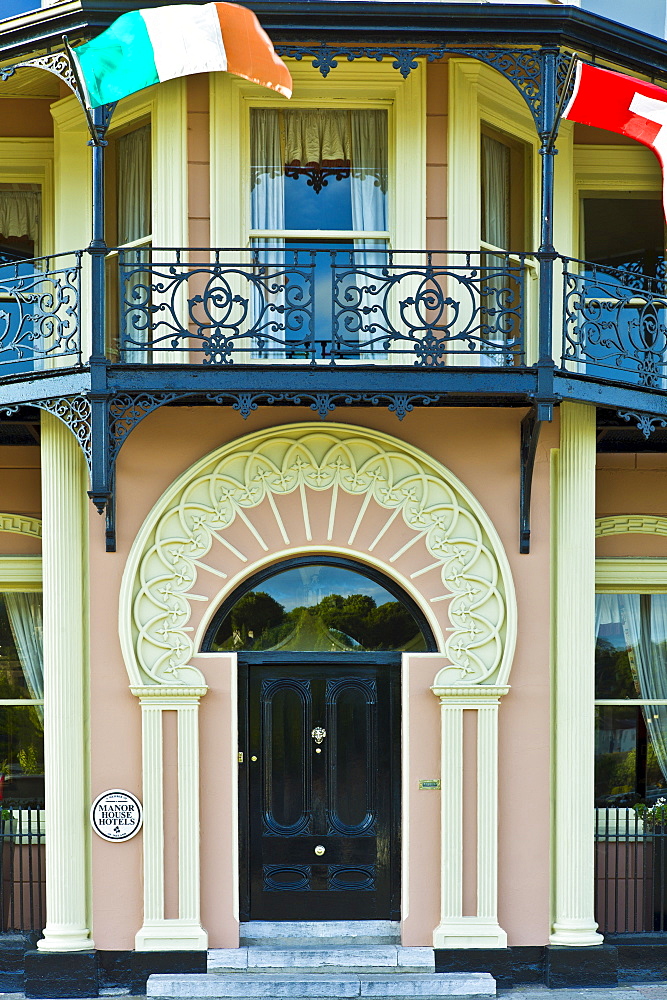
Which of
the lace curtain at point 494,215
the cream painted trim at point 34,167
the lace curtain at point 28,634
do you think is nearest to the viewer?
the lace curtain at point 494,215

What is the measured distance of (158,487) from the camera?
353 inches

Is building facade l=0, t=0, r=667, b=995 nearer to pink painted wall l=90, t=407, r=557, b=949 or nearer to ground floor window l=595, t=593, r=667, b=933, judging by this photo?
pink painted wall l=90, t=407, r=557, b=949

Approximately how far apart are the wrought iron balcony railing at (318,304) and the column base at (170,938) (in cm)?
459

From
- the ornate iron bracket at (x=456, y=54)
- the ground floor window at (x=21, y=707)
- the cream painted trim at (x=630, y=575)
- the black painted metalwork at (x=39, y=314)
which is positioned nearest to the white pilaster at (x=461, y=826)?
the cream painted trim at (x=630, y=575)

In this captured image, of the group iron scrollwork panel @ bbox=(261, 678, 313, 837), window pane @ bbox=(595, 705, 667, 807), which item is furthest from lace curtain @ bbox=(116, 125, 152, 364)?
window pane @ bbox=(595, 705, 667, 807)

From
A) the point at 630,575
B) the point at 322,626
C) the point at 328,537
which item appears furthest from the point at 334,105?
the point at 630,575


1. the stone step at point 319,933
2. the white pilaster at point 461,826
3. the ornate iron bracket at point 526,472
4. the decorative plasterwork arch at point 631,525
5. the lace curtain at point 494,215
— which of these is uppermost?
the lace curtain at point 494,215

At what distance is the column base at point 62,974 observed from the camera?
8.59 meters

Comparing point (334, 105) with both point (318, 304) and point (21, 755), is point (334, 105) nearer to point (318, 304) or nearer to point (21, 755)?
point (318, 304)

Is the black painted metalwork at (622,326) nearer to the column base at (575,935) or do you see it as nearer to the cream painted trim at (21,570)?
the column base at (575,935)

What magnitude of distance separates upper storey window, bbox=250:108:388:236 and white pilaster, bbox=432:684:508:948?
4.15 m

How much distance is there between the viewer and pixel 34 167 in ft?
33.7

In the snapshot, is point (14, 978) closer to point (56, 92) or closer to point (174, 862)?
point (174, 862)

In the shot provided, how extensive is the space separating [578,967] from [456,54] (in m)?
7.46
